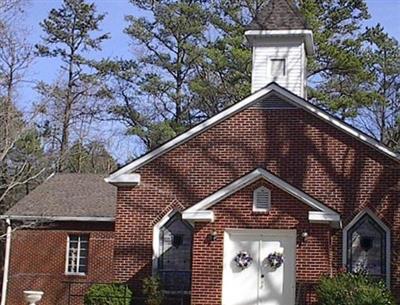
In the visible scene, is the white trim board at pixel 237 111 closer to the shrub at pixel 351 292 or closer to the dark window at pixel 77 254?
the shrub at pixel 351 292

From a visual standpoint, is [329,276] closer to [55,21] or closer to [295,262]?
[295,262]

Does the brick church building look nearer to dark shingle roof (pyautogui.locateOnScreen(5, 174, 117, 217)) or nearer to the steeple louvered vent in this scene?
the steeple louvered vent

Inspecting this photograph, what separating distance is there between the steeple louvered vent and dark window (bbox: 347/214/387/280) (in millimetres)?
2345

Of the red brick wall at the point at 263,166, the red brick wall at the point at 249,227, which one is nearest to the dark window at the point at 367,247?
the red brick wall at the point at 263,166

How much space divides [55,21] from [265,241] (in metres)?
29.2

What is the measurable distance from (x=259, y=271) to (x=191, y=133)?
418 centimetres

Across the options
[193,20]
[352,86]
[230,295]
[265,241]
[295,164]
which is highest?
[193,20]

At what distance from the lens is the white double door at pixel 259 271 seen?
2009 centimetres

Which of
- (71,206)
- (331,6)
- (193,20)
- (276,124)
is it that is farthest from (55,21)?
(276,124)

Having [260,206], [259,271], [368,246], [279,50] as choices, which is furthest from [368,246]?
[279,50]

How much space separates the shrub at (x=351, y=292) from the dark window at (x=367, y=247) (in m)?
1.16

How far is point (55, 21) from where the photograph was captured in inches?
1810

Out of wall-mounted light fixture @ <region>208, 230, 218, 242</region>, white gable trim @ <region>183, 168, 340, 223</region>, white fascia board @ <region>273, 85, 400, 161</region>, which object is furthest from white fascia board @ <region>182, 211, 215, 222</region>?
white fascia board @ <region>273, 85, 400, 161</region>

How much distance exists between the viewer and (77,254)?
27.5 metres
